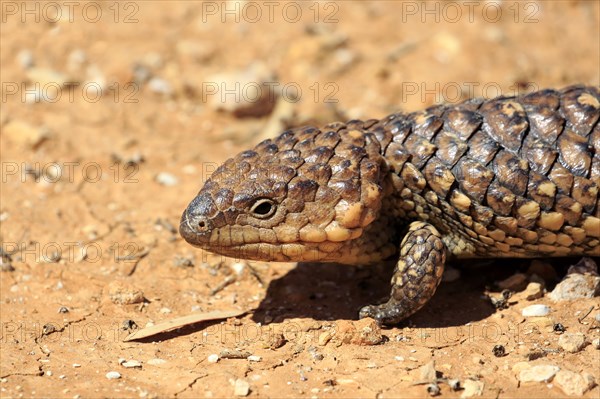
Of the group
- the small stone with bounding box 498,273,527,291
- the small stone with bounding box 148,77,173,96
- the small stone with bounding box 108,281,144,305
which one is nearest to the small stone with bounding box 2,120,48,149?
the small stone with bounding box 148,77,173,96

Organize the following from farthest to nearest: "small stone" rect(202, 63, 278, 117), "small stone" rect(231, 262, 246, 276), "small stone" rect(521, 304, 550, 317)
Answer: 1. "small stone" rect(202, 63, 278, 117)
2. "small stone" rect(231, 262, 246, 276)
3. "small stone" rect(521, 304, 550, 317)

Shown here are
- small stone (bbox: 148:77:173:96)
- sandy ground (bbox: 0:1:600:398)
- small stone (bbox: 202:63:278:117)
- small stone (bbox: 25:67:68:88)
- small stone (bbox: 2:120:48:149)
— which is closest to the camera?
sandy ground (bbox: 0:1:600:398)

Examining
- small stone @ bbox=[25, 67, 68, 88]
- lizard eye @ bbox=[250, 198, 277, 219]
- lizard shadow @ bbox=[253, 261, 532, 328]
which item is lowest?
lizard shadow @ bbox=[253, 261, 532, 328]

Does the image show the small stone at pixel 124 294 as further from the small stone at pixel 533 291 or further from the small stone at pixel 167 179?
the small stone at pixel 533 291

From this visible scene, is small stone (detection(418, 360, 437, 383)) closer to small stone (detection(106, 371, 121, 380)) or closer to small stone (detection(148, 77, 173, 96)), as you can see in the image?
small stone (detection(106, 371, 121, 380))

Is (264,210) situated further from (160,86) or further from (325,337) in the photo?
(160,86)

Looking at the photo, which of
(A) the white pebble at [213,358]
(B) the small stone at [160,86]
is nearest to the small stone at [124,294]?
(A) the white pebble at [213,358]

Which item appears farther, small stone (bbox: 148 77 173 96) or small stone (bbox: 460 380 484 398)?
small stone (bbox: 148 77 173 96)
